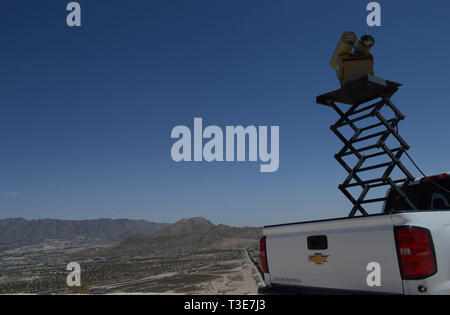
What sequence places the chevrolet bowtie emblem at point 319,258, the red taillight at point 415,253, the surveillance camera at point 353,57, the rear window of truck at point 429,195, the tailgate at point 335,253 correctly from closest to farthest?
the red taillight at point 415,253 → the tailgate at point 335,253 → the chevrolet bowtie emblem at point 319,258 → the rear window of truck at point 429,195 → the surveillance camera at point 353,57

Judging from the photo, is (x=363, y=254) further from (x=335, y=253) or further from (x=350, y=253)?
(x=335, y=253)

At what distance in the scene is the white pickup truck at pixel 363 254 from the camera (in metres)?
2.86

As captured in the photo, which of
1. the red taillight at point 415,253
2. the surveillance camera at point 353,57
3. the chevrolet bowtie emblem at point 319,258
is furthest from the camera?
the surveillance camera at point 353,57

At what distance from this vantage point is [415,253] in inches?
112

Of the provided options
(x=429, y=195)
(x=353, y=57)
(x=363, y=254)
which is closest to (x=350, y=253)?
(x=363, y=254)

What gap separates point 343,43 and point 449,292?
13.5 feet

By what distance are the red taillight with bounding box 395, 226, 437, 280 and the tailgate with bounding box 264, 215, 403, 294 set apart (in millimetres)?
57

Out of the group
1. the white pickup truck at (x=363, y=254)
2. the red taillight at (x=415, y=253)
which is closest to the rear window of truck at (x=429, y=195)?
the white pickup truck at (x=363, y=254)

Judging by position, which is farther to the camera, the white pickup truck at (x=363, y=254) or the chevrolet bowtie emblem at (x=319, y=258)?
the chevrolet bowtie emblem at (x=319, y=258)

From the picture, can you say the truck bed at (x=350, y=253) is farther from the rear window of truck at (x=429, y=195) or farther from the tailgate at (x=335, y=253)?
the rear window of truck at (x=429, y=195)

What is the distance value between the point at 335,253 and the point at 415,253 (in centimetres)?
78
